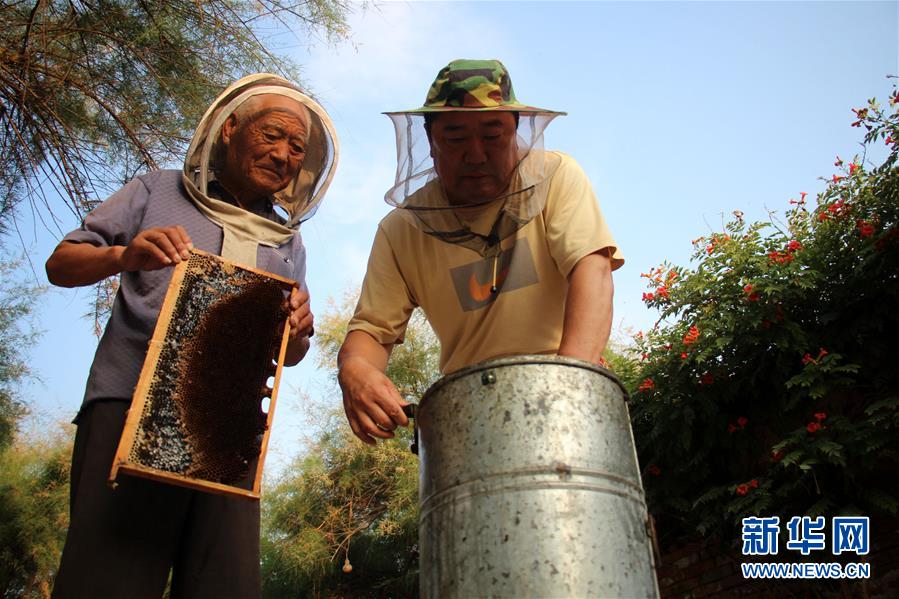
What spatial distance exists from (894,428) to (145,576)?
13.4 feet

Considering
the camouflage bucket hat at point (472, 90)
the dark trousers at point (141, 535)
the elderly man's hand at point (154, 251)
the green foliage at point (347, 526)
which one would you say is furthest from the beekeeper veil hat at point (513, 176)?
the green foliage at point (347, 526)

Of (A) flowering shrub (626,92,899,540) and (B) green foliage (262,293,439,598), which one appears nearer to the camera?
(A) flowering shrub (626,92,899,540)

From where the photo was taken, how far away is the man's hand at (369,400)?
1.79 meters

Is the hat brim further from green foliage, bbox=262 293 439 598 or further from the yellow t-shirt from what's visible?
green foliage, bbox=262 293 439 598

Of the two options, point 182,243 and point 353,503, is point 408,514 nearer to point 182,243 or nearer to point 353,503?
point 353,503

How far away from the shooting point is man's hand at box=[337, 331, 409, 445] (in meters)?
1.79

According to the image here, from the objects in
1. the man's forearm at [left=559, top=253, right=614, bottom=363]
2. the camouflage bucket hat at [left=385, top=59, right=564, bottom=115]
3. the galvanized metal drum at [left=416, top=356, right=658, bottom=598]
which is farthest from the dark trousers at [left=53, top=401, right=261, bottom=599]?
the camouflage bucket hat at [left=385, top=59, right=564, bottom=115]

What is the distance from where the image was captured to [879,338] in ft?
14.9

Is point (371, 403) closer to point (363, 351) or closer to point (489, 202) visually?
point (363, 351)

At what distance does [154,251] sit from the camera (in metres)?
1.94

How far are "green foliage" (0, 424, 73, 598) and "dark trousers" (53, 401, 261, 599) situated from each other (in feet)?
32.8

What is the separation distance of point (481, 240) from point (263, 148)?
82 centimetres

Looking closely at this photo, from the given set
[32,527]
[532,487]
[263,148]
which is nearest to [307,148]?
[263,148]


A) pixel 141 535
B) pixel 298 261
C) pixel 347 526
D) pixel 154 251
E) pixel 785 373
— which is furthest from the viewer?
pixel 347 526
